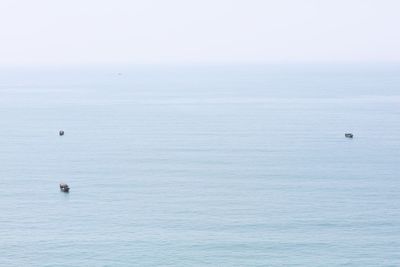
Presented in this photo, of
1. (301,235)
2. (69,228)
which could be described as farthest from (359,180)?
(69,228)

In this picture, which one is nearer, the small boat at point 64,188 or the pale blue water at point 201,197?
the pale blue water at point 201,197

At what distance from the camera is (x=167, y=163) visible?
415ft

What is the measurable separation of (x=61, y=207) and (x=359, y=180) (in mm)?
43137

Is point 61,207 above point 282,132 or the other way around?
the other way around

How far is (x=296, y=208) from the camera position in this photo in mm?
94688

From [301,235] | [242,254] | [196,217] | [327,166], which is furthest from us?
[327,166]

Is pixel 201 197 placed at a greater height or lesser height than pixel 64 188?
lesser

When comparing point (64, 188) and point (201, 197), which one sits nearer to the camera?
point (201, 197)

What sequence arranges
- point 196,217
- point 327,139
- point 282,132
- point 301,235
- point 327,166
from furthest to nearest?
point 282,132 < point 327,139 < point 327,166 < point 196,217 < point 301,235

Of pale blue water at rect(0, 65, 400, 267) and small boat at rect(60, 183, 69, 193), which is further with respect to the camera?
small boat at rect(60, 183, 69, 193)

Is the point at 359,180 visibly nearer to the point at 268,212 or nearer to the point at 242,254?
the point at 268,212

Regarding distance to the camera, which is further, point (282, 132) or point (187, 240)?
point (282, 132)

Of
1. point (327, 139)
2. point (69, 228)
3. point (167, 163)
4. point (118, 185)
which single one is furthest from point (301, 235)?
point (327, 139)

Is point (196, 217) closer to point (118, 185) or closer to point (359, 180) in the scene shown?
point (118, 185)
